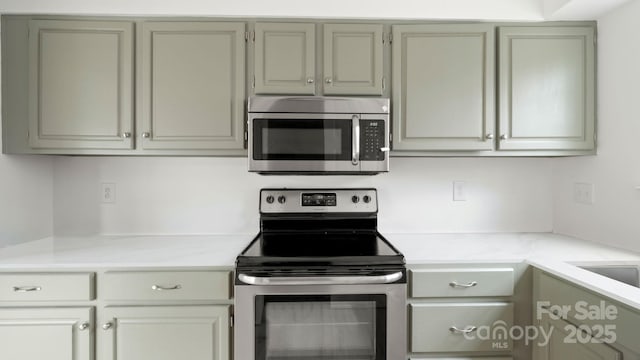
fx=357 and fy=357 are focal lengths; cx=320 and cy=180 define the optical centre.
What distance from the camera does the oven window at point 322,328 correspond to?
5.00 feet

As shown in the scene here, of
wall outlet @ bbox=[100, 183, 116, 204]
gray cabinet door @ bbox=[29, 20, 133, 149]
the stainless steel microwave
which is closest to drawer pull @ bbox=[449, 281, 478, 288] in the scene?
the stainless steel microwave

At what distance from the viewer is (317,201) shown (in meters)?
2.09

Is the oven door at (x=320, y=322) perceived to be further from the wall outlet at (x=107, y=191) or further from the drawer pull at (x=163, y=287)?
the wall outlet at (x=107, y=191)

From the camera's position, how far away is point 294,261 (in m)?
1.52

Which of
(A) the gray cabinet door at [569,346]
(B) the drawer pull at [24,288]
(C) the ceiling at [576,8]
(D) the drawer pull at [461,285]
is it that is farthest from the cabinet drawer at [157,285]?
(C) the ceiling at [576,8]

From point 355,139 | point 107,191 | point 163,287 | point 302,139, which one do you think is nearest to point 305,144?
point 302,139

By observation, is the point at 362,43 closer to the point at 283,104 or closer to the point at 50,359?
the point at 283,104

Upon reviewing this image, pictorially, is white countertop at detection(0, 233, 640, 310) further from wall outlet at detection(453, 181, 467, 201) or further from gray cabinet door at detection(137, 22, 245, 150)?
gray cabinet door at detection(137, 22, 245, 150)

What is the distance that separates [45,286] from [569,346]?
85.1 inches

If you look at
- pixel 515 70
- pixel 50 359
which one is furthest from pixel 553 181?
pixel 50 359

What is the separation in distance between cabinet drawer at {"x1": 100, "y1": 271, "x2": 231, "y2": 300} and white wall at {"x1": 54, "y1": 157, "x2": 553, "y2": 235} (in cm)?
65

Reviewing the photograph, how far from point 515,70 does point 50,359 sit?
2.61m

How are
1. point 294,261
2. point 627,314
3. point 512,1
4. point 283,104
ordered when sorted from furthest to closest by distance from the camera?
point 512,1 < point 283,104 < point 294,261 < point 627,314

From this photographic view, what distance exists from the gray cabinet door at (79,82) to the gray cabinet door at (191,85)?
0.32ft
